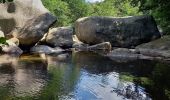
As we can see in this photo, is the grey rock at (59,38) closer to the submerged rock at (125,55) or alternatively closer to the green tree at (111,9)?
the submerged rock at (125,55)

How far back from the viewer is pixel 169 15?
89.5 ft

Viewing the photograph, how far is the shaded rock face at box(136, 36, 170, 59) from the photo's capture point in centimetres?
2514

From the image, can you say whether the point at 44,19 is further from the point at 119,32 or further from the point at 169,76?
the point at 169,76

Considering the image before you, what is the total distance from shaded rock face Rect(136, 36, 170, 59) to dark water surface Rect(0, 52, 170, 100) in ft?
7.24

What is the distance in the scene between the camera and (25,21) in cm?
2894

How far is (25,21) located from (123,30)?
9.03 m

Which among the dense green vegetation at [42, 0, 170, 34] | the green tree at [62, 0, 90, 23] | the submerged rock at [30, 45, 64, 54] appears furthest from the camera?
the green tree at [62, 0, 90, 23]

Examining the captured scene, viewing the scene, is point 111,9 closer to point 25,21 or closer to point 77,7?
point 77,7

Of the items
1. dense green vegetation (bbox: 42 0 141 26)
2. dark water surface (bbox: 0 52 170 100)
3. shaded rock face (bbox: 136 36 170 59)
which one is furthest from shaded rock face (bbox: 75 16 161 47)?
dense green vegetation (bbox: 42 0 141 26)

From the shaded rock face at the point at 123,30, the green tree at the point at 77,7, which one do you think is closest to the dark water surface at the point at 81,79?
the shaded rock face at the point at 123,30

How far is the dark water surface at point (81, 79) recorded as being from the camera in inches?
540

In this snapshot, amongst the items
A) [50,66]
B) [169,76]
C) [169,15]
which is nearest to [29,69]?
[50,66]

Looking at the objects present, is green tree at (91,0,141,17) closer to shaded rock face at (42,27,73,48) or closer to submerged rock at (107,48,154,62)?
shaded rock face at (42,27,73,48)


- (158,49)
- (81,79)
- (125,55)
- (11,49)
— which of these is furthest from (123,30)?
(81,79)
